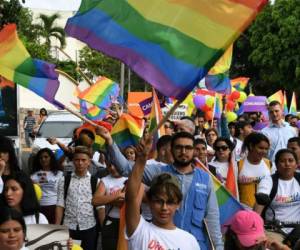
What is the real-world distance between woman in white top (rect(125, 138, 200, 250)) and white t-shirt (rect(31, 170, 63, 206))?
4.07 meters

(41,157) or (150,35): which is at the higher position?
(150,35)

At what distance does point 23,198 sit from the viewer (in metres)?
5.70

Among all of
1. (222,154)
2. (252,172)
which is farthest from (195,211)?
(222,154)

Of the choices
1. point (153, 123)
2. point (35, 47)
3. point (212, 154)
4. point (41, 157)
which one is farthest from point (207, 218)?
point (35, 47)

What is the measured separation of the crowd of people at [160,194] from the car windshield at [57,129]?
27.0ft

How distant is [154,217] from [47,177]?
4.30 m

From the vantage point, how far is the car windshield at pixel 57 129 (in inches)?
750

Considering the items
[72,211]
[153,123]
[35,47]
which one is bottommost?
[72,211]

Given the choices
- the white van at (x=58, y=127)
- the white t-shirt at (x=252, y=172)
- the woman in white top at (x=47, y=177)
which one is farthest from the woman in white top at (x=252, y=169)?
the white van at (x=58, y=127)

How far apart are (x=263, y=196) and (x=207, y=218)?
2.47 feet

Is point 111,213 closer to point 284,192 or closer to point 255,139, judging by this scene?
point 255,139

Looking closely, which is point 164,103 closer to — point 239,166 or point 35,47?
point 239,166

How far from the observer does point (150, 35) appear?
5.38 meters

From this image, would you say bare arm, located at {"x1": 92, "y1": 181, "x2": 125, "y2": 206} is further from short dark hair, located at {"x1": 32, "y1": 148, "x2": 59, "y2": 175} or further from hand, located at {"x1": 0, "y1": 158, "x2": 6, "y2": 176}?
short dark hair, located at {"x1": 32, "y1": 148, "x2": 59, "y2": 175}
